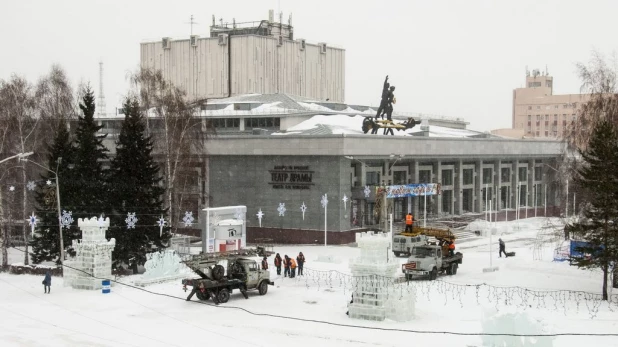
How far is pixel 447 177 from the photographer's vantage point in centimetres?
7319

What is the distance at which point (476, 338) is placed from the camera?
25.3 m

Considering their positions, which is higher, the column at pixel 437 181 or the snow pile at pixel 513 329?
the column at pixel 437 181

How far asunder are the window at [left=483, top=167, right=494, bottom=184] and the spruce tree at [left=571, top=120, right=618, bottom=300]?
4515 cm

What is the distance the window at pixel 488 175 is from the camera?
78875 millimetres

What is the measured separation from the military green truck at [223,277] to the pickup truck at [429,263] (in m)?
7.60

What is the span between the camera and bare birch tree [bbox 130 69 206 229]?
53.0 m

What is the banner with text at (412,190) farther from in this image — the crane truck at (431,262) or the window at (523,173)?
the window at (523,173)

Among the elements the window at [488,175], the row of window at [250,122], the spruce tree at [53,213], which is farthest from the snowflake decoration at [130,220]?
the window at [488,175]

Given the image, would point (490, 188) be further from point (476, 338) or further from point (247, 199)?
point (476, 338)

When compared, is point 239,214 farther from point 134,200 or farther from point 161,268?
point 161,268

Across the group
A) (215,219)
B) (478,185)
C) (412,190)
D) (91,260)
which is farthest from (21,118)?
(478,185)

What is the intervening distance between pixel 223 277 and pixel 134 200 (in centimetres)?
1312

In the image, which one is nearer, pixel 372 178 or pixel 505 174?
pixel 372 178

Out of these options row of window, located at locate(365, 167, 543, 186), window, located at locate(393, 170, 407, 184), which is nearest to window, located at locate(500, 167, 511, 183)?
row of window, located at locate(365, 167, 543, 186)
